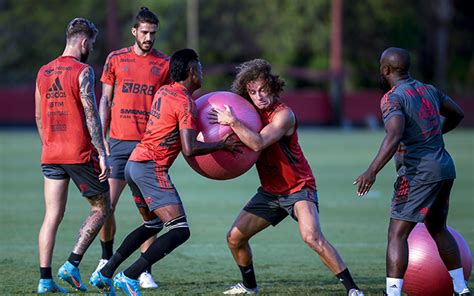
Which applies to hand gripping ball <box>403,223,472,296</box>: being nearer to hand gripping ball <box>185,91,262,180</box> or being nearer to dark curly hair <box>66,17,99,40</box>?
hand gripping ball <box>185,91,262,180</box>

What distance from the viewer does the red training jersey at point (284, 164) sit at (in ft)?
26.5

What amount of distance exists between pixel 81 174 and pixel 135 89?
119 cm

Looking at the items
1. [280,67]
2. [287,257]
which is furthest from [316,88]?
[287,257]

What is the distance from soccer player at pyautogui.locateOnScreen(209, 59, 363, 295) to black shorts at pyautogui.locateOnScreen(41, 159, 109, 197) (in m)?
1.25

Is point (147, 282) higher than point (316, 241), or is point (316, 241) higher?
point (316, 241)

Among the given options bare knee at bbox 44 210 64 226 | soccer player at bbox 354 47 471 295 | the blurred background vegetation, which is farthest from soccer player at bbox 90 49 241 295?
the blurred background vegetation

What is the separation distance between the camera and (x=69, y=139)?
329 inches

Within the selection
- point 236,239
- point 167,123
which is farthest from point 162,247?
point 167,123

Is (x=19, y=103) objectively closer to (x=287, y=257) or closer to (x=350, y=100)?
(x=350, y=100)

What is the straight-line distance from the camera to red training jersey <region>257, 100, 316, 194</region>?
26.5 feet

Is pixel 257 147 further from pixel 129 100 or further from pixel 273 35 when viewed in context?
pixel 273 35

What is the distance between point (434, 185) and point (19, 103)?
34961 millimetres

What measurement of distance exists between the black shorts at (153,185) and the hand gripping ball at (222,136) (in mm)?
269

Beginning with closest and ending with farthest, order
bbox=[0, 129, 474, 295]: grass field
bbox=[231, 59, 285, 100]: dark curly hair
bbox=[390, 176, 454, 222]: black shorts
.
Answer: bbox=[390, 176, 454, 222]: black shorts < bbox=[231, 59, 285, 100]: dark curly hair < bbox=[0, 129, 474, 295]: grass field
